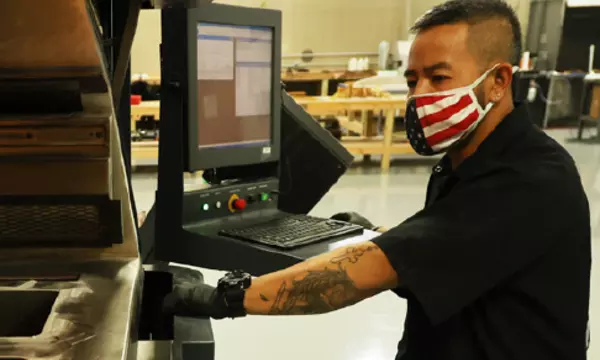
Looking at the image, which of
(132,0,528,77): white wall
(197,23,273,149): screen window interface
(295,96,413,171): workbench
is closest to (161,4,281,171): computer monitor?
(197,23,273,149): screen window interface

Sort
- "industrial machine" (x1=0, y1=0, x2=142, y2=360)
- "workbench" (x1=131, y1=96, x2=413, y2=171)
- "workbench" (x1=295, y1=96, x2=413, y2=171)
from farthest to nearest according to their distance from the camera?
"workbench" (x1=295, y1=96, x2=413, y2=171), "workbench" (x1=131, y1=96, x2=413, y2=171), "industrial machine" (x1=0, y1=0, x2=142, y2=360)

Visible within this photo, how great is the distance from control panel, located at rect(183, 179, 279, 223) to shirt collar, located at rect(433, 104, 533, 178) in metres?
0.74

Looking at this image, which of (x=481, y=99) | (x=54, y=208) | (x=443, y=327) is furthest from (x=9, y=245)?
(x=481, y=99)

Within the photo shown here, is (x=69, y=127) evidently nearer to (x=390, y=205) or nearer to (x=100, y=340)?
(x=100, y=340)

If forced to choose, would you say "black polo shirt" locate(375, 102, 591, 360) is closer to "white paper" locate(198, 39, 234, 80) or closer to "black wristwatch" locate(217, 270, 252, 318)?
"black wristwatch" locate(217, 270, 252, 318)

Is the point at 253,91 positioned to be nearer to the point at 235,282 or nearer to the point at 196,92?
the point at 196,92

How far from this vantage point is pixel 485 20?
1.13 metres

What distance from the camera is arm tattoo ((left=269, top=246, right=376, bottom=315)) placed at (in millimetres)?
1050

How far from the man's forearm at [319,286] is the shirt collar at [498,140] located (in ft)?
0.77

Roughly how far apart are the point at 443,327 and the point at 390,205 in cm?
361

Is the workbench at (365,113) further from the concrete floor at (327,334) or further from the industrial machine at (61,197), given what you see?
the industrial machine at (61,197)

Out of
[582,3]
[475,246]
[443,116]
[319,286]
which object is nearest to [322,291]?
[319,286]

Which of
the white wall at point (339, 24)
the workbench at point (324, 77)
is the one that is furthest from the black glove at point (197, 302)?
the white wall at point (339, 24)

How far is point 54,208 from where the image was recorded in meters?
1.10
